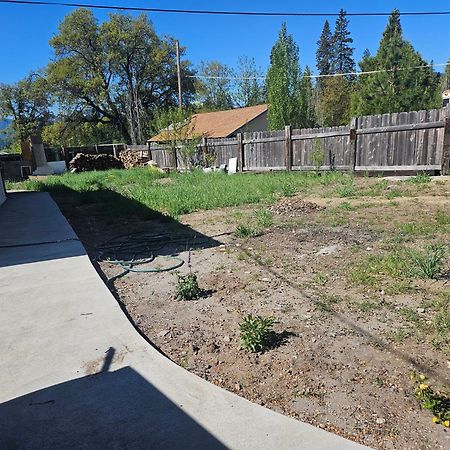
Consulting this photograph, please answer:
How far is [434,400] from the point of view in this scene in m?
2.04

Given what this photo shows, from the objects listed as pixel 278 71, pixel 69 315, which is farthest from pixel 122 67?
pixel 69 315

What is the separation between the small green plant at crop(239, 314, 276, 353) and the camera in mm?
2715

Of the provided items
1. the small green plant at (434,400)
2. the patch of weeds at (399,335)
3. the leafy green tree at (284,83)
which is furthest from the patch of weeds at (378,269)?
the leafy green tree at (284,83)

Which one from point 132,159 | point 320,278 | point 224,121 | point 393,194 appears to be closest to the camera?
point 320,278

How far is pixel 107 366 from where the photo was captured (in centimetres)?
256

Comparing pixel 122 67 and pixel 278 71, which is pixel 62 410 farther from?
pixel 122 67

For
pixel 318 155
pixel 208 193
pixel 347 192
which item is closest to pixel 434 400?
pixel 347 192

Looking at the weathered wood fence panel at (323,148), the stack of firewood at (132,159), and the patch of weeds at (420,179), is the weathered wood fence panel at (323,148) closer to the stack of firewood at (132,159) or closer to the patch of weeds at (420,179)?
the patch of weeds at (420,179)

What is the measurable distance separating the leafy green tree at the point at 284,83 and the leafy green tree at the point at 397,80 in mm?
4982

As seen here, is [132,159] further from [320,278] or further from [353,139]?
[320,278]

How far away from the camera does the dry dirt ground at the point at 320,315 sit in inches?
85.2

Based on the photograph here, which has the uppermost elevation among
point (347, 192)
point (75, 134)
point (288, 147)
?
point (75, 134)

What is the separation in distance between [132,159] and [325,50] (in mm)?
47763

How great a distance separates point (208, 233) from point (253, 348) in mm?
3820
